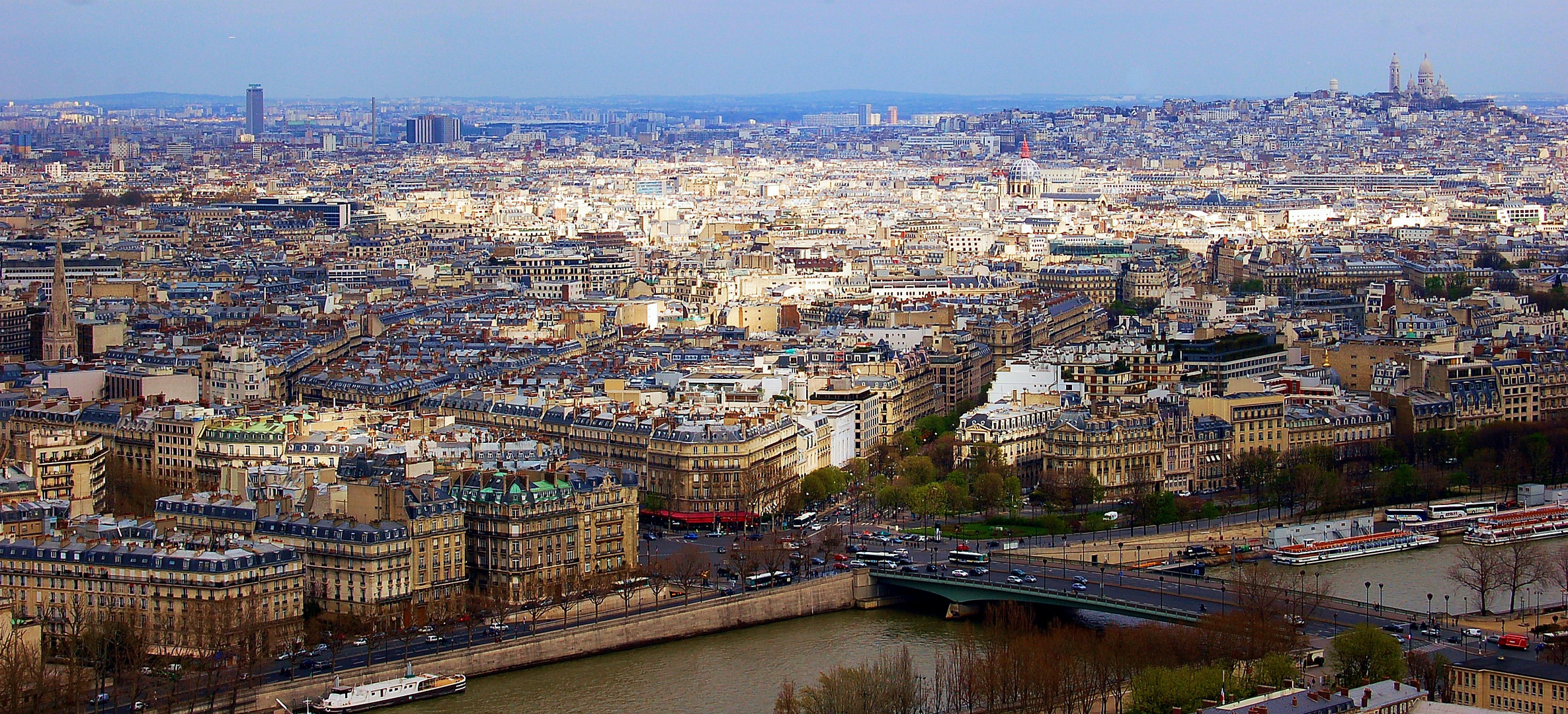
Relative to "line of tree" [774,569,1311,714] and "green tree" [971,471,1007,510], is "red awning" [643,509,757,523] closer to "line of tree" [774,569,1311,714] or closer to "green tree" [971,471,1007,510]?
"green tree" [971,471,1007,510]

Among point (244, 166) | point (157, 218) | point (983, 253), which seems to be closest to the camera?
point (983, 253)

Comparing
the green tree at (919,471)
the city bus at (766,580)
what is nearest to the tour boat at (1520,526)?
the green tree at (919,471)


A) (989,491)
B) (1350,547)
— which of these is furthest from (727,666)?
(1350,547)

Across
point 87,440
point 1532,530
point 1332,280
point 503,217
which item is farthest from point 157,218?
point 1532,530

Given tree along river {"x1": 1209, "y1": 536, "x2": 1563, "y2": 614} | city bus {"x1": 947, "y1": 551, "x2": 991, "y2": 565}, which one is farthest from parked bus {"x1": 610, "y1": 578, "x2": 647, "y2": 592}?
tree along river {"x1": 1209, "y1": 536, "x2": 1563, "y2": 614}

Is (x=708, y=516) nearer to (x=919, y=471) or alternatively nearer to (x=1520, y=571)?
(x=919, y=471)

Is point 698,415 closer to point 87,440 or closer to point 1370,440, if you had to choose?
point 87,440
